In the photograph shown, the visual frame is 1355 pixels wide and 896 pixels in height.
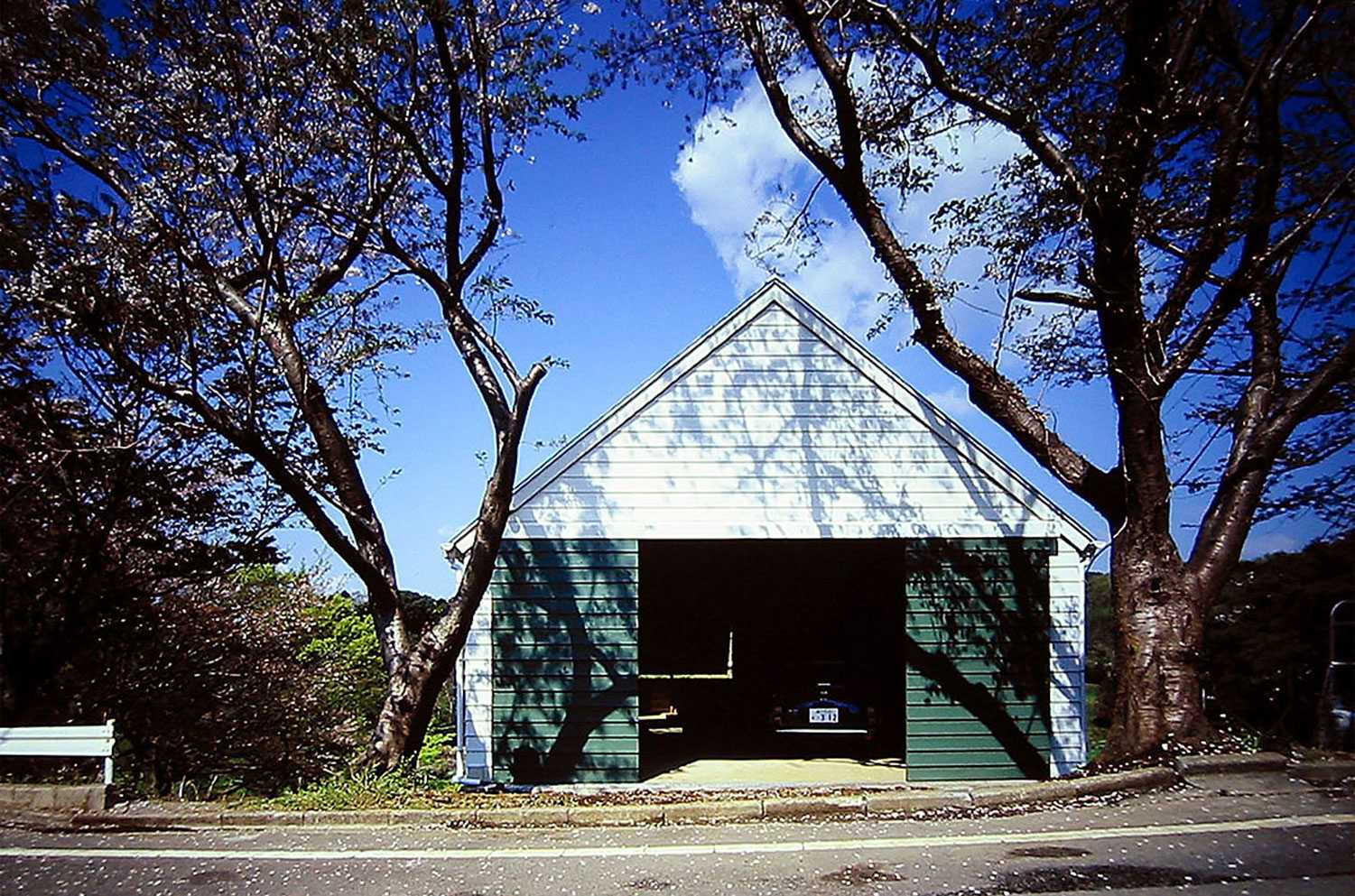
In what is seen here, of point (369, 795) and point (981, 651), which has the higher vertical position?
point (981, 651)

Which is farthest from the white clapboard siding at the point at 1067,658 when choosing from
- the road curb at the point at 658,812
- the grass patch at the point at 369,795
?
the grass patch at the point at 369,795

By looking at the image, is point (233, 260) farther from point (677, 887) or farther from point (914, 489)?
point (677, 887)

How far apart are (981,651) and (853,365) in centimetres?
385

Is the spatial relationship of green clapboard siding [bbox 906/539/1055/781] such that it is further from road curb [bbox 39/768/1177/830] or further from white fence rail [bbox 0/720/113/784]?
white fence rail [bbox 0/720/113/784]

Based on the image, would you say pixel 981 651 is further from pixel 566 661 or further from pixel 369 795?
pixel 369 795

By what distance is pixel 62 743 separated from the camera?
27.1 ft

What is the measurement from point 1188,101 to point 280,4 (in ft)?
29.1

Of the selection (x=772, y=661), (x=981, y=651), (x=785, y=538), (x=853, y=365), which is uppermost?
(x=853, y=365)

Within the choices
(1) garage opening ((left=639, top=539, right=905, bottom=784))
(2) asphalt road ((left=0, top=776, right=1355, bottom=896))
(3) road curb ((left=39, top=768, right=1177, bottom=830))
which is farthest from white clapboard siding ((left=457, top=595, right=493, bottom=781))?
(2) asphalt road ((left=0, top=776, right=1355, bottom=896))

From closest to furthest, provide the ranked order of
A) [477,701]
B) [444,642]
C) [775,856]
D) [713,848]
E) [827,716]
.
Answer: [775,856]
[713,848]
[444,642]
[477,701]
[827,716]

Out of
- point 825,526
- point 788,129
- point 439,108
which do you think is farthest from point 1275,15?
point 439,108

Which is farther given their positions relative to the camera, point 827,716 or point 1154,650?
point 827,716

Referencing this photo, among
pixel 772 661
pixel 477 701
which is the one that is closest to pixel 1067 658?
pixel 477 701

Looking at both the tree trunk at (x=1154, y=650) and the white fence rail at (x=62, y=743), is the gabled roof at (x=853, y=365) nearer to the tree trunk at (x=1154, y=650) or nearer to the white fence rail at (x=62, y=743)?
the tree trunk at (x=1154, y=650)
